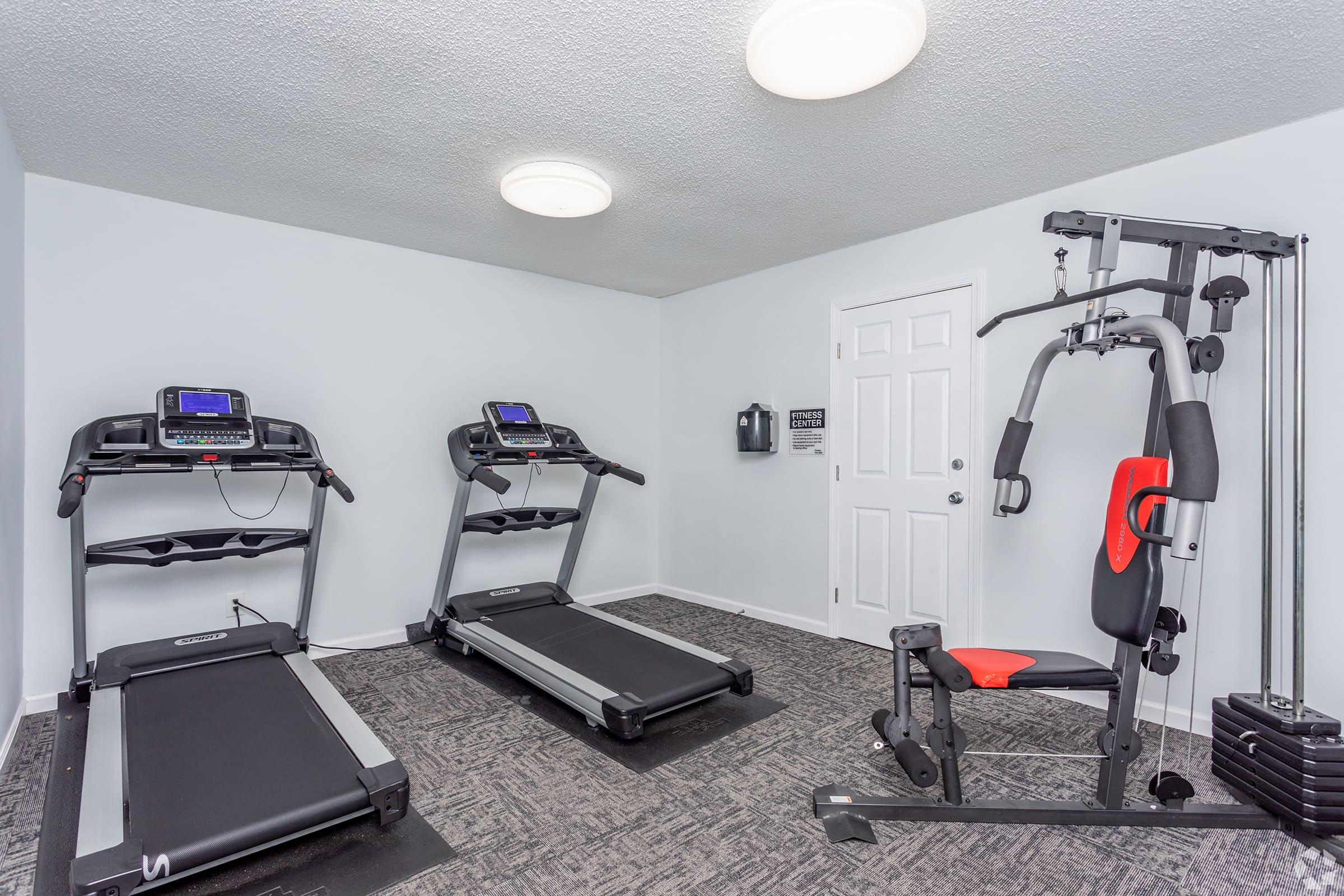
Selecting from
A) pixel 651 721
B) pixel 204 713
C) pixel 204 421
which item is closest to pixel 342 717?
→ pixel 204 713

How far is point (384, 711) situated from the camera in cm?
290

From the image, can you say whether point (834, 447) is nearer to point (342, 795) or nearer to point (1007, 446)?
point (1007, 446)

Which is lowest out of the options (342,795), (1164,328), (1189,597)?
(342,795)

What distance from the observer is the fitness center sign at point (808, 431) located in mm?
4117

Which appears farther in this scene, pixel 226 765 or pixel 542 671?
pixel 542 671

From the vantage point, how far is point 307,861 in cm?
185

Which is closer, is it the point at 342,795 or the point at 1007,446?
the point at 342,795

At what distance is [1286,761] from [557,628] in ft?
9.97

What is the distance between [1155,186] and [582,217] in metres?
2.66

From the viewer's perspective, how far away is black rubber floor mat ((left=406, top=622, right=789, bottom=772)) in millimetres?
2541

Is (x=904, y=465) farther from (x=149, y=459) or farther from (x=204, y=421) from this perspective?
(x=149, y=459)

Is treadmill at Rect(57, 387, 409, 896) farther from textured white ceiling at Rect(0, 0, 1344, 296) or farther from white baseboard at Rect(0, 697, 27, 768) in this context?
textured white ceiling at Rect(0, 0, 1344, 296)

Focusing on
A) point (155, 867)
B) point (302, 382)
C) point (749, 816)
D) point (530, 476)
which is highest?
point (302, 382)

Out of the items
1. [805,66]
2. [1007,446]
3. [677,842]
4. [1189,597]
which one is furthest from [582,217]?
[1189,597]
